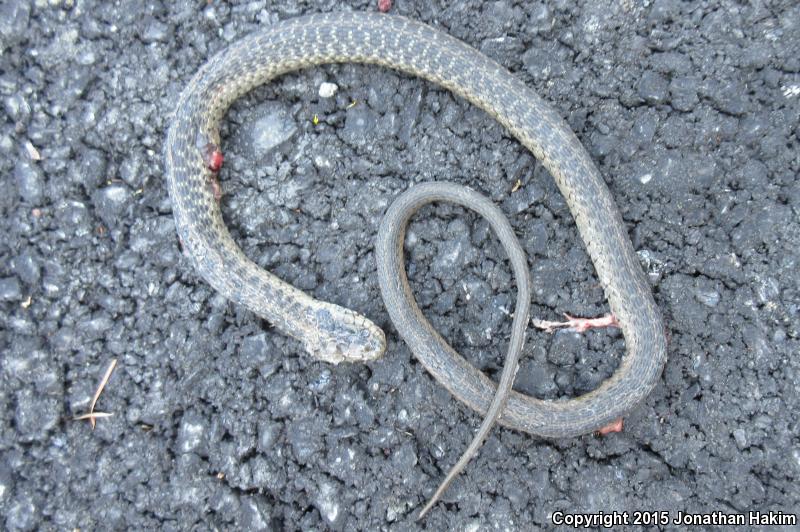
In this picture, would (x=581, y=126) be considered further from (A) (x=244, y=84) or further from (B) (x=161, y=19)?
(B) (x=161, y=19)

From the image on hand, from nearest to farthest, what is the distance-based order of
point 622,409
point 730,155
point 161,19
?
1. point 622,409
2. point 730,155
3. point 161,19

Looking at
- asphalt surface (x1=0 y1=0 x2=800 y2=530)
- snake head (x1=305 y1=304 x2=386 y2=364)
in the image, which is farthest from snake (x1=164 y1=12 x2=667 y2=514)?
asphalt surface (x1=0 y1=0 x2=800 y2=530)

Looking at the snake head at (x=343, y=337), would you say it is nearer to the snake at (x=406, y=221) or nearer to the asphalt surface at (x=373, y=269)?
the snake at (x=406, y=221)

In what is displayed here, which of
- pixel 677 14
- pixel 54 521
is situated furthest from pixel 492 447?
pixel 677 14

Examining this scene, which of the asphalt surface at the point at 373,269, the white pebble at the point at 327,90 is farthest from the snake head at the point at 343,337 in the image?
the white pebble at the point at 327,90

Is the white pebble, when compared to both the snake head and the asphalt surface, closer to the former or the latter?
the asphalt surface

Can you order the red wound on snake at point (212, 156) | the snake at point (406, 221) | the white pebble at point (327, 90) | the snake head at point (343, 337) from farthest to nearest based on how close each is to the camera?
the white pebble at point (327, 90) < the red wound on snake at point (212, 156) < the snake head at point (343, 337) < the snake at point (406, 221)

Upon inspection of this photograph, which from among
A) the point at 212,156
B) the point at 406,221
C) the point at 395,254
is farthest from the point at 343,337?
the point at 212,156

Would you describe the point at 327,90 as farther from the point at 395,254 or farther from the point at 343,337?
the point at 343,337
